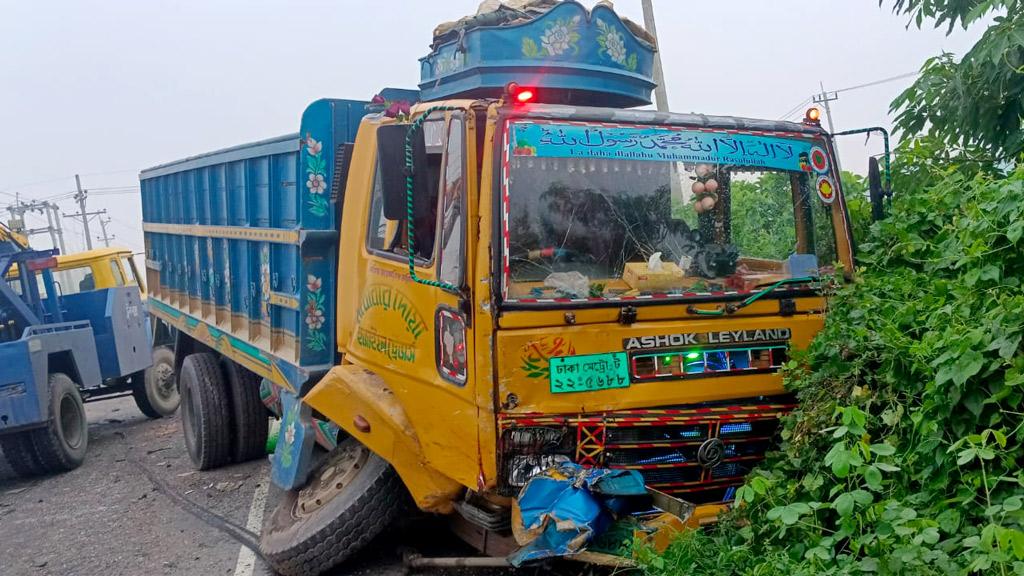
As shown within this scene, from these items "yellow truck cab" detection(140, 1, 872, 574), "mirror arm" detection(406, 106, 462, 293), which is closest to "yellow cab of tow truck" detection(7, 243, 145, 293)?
"yellow truck cab" detection(140, 1, 872, 574)

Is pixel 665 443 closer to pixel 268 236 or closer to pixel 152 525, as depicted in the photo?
pixel 268 236

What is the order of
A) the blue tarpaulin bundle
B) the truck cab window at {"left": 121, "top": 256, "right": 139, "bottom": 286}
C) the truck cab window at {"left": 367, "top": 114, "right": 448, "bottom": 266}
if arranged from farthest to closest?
the truck cab window at {"left": 121, "top": 256, "right": 139, "bottom": 286} < the truck cab window at {"left": 367, "top": 114, "right": 448, "bottom": 266} < the blue tarpaulin bundle

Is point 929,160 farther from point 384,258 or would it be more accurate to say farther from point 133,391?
point 133,391

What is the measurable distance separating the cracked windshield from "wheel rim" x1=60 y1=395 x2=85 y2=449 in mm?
6876

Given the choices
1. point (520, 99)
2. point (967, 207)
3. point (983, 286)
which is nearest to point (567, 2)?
point (520, 99)

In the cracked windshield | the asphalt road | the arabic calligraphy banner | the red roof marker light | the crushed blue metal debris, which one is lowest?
the asphalt road

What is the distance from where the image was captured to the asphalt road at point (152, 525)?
5.09m

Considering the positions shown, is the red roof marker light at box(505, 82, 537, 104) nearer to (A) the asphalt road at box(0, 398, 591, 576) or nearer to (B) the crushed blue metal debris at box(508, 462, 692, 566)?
(B) the crushed blue metal debris at box(508, 462, 692, 566)

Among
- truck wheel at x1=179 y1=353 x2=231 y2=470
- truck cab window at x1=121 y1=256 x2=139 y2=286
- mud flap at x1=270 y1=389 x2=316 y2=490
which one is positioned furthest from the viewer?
truck cab window at x1=121 y1=256 x2=139 y2=286

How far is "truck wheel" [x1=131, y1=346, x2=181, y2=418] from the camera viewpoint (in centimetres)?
1102

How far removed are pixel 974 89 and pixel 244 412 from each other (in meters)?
5.72

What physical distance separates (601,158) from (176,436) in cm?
761

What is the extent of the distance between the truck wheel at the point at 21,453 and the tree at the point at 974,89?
303 inches

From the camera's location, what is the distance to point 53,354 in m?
9.08
